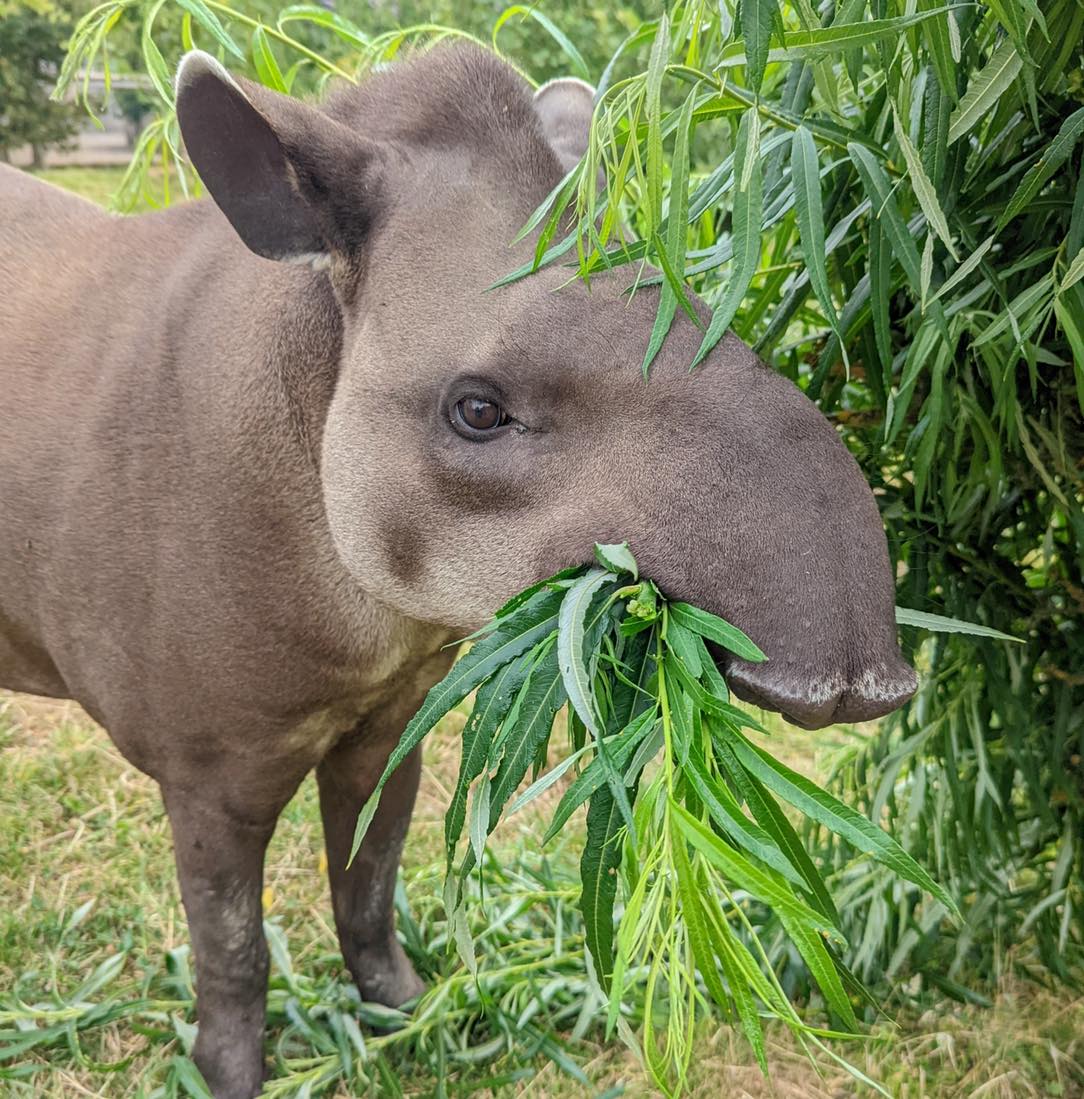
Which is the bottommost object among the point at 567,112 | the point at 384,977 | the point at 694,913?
the point at 384,977

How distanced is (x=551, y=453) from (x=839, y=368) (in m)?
0.88

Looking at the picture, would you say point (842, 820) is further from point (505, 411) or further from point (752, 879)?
point (505, 411)

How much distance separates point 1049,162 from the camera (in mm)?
1919

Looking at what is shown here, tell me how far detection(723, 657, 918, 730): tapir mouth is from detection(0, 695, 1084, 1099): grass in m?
1.07

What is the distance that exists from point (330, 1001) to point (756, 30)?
2651 millimetres

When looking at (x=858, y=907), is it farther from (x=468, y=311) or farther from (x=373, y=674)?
(x=468, y=311)

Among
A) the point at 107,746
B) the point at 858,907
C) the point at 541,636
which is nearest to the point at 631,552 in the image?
the point at 541,636

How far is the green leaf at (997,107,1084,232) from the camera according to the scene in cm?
190

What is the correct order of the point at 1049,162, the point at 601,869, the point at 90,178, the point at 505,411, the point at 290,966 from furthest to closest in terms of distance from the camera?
the point at 90,178 → the point at 290,966 → the point at 505,411 → the point at 1049,162 → the point at 601,869

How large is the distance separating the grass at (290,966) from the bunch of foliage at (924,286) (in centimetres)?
20

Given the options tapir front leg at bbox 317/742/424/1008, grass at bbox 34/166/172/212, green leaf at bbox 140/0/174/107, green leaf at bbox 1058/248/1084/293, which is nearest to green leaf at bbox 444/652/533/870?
green leaf at bbox 1058/248/1084/293

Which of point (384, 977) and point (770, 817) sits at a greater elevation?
point (770, 817)

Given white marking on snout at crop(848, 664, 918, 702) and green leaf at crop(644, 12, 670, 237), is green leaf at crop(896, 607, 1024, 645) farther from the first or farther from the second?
green leaf at crop(644, 12, 670, 237)

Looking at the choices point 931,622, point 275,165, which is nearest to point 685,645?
point 931,622
